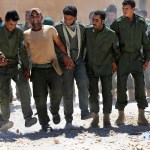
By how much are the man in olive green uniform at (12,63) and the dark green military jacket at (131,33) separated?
155 cm

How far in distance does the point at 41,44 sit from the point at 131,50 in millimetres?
1470

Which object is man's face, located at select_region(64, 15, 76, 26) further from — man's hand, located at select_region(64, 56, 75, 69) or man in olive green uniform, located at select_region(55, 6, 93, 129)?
man's hand, located at select_region(64, 56, 75, 69)

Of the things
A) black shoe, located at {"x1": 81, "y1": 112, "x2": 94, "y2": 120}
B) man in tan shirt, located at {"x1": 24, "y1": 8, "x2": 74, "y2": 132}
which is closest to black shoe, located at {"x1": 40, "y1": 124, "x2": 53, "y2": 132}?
man in tan shirt, located at {"x1": 24, "y1": 8, "x2": 74, "y2": 132}

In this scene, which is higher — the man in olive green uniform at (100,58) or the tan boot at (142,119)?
the man in olive green uniform at (100,58)

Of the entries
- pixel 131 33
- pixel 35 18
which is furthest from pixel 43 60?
pixel 131 33

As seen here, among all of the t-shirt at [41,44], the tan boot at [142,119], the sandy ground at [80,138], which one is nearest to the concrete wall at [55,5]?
the sandy ground at [80,138]

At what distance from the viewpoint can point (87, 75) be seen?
7.52 metres

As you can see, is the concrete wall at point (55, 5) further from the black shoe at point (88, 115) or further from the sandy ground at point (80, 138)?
the black shoe at point (88, 115)

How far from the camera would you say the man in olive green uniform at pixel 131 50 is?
742 centimetres

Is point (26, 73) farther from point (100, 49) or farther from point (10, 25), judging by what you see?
point (100, 49)

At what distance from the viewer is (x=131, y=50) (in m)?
7.49

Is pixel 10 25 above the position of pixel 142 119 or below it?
above

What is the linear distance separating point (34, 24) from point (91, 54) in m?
1.04

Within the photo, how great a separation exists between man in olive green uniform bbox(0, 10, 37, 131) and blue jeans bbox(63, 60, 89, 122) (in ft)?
1.97
